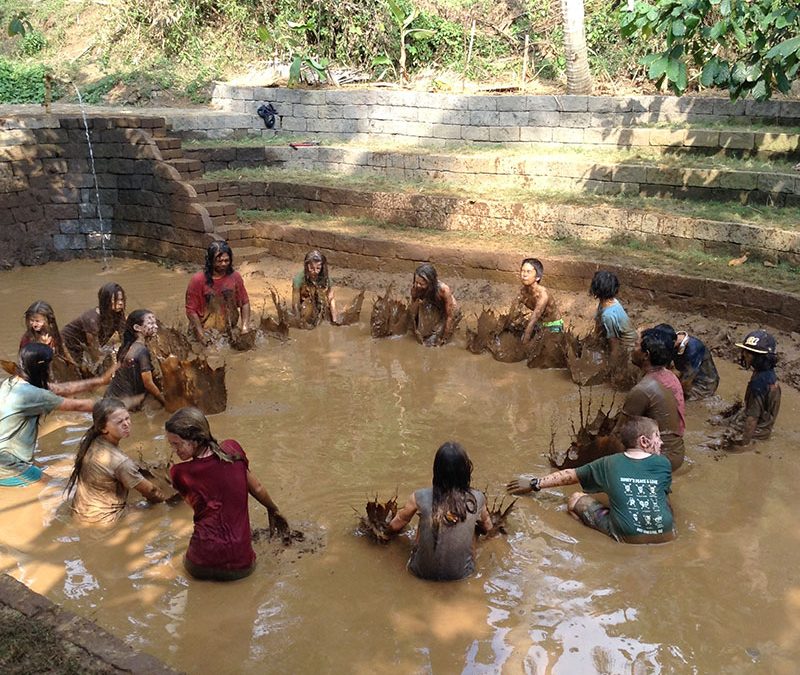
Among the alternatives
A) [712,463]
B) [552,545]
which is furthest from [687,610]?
[712,463]

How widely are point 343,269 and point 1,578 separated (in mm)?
7497

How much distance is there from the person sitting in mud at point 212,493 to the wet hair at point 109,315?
3331 millimetres

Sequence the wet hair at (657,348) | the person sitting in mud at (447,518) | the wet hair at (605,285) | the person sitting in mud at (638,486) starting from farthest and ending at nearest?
1. the wet hair at (605,285)
2. the wet hair at (657,348)
3. the person sitting in mud at (638,486)
4. the person sitting in mud at (447,518)

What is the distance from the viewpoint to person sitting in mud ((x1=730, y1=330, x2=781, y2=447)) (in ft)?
19.9

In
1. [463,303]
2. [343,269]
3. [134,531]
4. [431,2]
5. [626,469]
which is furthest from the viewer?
[431,2]

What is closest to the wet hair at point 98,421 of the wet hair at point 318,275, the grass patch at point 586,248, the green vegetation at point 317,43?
the wet hair at point 318,275

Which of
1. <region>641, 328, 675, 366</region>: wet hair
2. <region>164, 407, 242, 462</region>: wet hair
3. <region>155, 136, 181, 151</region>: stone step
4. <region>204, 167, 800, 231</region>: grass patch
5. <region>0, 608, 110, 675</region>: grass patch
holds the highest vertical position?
<region>155, 136, 181, 151</region>: stone step

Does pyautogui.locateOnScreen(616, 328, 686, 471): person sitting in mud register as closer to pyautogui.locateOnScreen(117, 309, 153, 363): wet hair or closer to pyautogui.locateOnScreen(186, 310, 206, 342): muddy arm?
pyautogui.locateOnScreen(117, 309, 153, 363): wet hair

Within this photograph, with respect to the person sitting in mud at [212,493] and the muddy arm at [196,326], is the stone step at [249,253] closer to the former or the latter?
the muddy arm at [196,326]

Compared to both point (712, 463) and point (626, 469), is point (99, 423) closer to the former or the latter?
point (626, 469)

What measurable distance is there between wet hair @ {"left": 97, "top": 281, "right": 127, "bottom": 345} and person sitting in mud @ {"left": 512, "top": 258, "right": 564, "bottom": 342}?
12.0 ft

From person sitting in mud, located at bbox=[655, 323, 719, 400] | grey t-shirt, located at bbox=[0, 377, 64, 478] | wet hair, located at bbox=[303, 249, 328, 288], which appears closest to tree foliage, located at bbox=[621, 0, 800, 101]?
person sitting in mud, located at bbox=[655, 323, 719, 400]

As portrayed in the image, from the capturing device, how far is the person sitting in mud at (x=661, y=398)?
5.73m

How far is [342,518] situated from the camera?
559 centimetres
